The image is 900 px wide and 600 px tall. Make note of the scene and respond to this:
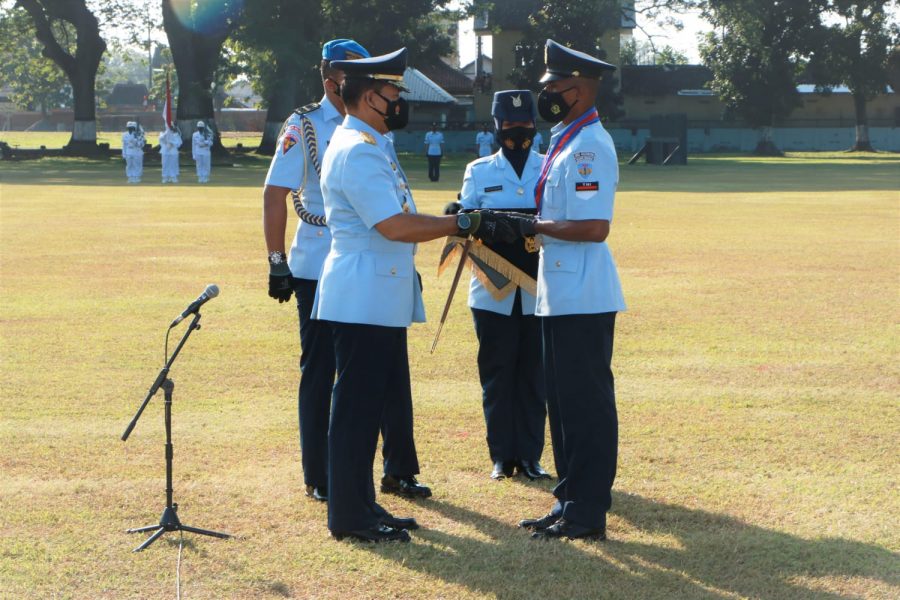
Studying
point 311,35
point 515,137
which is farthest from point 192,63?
point 515,137

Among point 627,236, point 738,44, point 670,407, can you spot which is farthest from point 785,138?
point 670,407

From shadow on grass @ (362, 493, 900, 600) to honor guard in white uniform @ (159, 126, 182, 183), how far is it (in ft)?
105

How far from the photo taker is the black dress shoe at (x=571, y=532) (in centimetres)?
530

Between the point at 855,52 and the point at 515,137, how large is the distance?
63.8 metres

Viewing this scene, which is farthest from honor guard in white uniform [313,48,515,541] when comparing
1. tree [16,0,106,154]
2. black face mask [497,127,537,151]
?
tree [16,0,106,154]

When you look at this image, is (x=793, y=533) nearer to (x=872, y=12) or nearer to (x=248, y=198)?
(x=248, y=198)

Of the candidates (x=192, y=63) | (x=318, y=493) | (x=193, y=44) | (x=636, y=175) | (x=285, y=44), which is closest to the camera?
(x=318, y=493)

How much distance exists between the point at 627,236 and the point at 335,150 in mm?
14468

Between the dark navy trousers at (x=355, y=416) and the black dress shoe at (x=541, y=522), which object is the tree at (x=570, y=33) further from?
the dark navy trousers at (x=355, y=416)

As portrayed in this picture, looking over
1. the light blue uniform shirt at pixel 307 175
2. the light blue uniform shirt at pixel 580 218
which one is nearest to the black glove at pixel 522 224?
the light blue uniform shirt at pixel 580 218

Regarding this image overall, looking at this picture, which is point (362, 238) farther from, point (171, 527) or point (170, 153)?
point (170, 153)

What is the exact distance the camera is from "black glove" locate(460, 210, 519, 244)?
505cm

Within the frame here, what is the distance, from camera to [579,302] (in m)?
5.21

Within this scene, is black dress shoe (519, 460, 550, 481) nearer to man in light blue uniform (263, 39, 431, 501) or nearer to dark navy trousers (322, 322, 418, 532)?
man in light blue uniform (263, 39, 431, 501)
